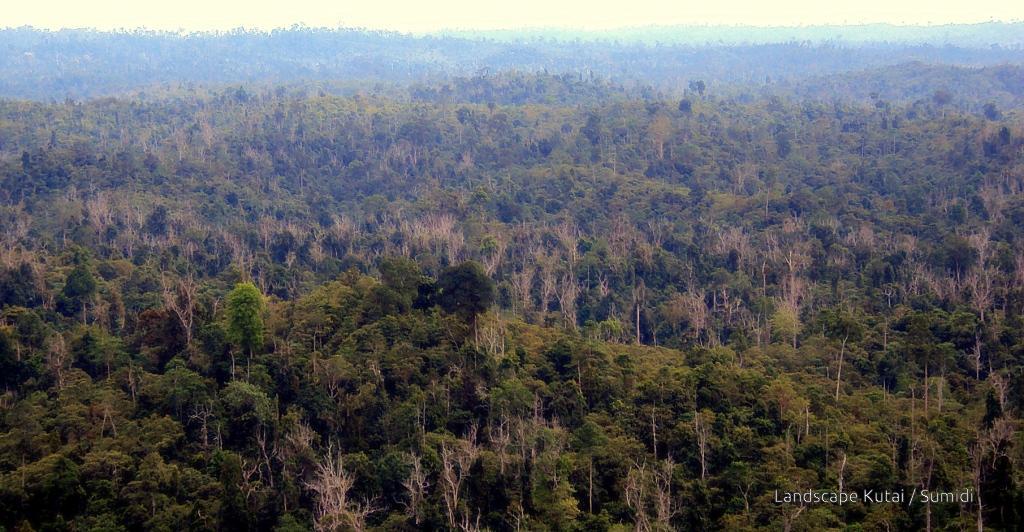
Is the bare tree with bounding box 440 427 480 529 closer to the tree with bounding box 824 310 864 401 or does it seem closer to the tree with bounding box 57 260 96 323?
the tree with bounding box 824 310 864 401

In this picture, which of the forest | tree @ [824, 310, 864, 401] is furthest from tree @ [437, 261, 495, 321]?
tree @ [824, 310, 864, 401]

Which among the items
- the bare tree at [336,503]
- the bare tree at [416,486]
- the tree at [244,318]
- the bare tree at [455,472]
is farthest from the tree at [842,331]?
the tree at [244,318]

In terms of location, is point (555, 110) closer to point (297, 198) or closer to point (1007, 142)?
point (297, 198)

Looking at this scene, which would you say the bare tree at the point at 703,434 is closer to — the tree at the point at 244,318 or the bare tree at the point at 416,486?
the bare tree at the point at 416,486

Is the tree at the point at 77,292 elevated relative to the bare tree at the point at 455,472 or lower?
elevated

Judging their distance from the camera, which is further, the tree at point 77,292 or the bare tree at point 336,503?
the tree at point 77,292

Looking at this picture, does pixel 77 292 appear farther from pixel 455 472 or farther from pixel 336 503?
pixel 455 472
